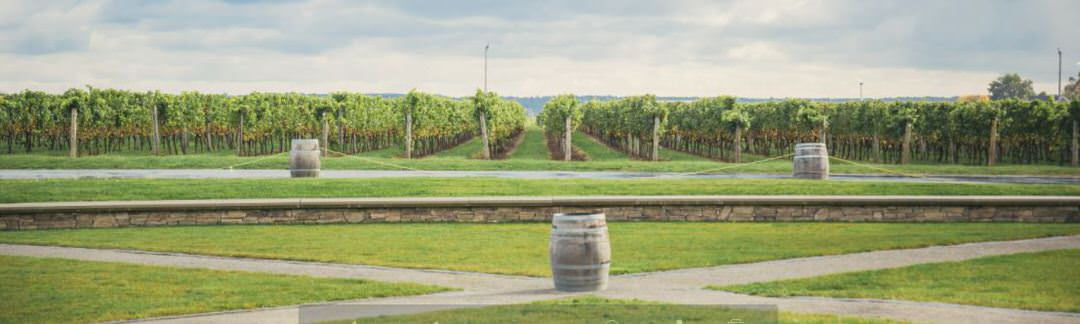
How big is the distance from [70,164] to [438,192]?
25.2 m

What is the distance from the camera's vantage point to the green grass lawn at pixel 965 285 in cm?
1130

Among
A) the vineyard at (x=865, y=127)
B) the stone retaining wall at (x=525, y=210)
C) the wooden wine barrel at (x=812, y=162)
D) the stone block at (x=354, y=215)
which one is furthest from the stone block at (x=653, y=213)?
the vineyard at (x=865, y=127)

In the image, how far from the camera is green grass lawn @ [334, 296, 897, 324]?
9.78 metres

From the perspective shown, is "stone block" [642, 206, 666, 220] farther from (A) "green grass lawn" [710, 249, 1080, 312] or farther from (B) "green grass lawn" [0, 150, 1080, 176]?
(B) "green grass lawn" [0, 150, 1080, 176]

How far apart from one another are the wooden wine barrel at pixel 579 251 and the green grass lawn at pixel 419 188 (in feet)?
37.0

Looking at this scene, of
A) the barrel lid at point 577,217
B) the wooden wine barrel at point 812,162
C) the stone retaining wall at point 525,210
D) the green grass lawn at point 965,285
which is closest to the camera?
the green grass lawn at point 965,285

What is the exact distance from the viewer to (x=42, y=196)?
74.5 feet

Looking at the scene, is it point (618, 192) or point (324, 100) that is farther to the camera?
point (324, 100)

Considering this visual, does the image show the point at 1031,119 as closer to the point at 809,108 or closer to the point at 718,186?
the point at 809,108

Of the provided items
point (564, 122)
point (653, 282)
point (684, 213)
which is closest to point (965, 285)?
point (653, 282)

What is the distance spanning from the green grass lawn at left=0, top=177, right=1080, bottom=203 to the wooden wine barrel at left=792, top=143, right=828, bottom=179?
88cm

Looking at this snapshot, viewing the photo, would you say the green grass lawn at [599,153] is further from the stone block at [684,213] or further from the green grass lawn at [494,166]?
the stone block at [684,213]

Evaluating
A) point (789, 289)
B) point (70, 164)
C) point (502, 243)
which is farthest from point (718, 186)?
point (70, 164)

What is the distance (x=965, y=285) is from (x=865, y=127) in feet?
200
